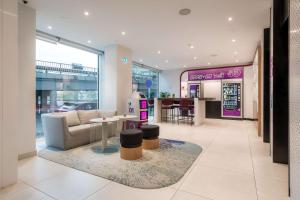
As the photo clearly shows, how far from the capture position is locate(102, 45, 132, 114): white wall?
21.1ft

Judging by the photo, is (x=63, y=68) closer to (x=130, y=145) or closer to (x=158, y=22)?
(x=158, y=22)

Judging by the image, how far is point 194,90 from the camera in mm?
10422

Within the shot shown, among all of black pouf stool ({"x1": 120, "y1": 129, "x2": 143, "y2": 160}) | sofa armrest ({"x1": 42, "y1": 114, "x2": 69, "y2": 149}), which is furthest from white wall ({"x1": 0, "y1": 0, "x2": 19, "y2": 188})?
black pouf stool ({"x1": 120, "y1": 129, "x2": 143, "y2": 160})

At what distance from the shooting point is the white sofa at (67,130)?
4.01 meters

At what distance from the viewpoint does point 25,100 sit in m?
3.71

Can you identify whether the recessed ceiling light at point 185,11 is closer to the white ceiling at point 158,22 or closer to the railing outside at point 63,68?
the white ceiling at point 158,22

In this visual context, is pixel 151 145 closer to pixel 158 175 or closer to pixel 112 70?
pixel 158 175

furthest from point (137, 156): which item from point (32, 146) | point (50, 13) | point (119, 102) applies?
point (50, 13)

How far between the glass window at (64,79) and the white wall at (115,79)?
664 mm

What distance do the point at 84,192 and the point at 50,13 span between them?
408 cm

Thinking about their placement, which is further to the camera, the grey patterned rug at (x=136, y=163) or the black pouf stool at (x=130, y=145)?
the black pouf stool at (x=130, y=145)

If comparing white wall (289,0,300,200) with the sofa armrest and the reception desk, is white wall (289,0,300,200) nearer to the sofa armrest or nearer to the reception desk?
the sofa armrest

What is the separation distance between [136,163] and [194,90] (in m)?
8.01

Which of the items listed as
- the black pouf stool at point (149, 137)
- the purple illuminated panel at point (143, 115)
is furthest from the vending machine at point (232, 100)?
the black pouf stool at point (149, 137)
